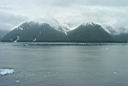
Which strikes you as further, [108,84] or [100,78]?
[100,78]

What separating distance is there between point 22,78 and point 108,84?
9.00 metres

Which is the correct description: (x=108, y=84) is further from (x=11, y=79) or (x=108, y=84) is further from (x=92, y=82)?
(x=11, y=79)

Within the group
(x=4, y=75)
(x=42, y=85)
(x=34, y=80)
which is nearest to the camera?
(x=42, y=85)

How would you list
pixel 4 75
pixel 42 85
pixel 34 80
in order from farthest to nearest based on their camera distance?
pixel 4 75
pixel 34 80
pixel 42 85

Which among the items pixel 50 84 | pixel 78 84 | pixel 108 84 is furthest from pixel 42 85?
pixel 108 84

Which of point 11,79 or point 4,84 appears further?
point 11,79

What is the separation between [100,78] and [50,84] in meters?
6.47

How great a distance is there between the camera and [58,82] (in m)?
32.4

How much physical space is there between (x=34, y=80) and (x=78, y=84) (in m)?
4.69

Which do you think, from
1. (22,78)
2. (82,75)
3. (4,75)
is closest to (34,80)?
(22,78)

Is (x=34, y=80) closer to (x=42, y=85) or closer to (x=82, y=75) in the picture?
(x=42, y=85)

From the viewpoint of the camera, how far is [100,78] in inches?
1380

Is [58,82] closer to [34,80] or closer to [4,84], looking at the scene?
[34,80]

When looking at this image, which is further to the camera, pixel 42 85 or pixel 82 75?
pixel 82 75
